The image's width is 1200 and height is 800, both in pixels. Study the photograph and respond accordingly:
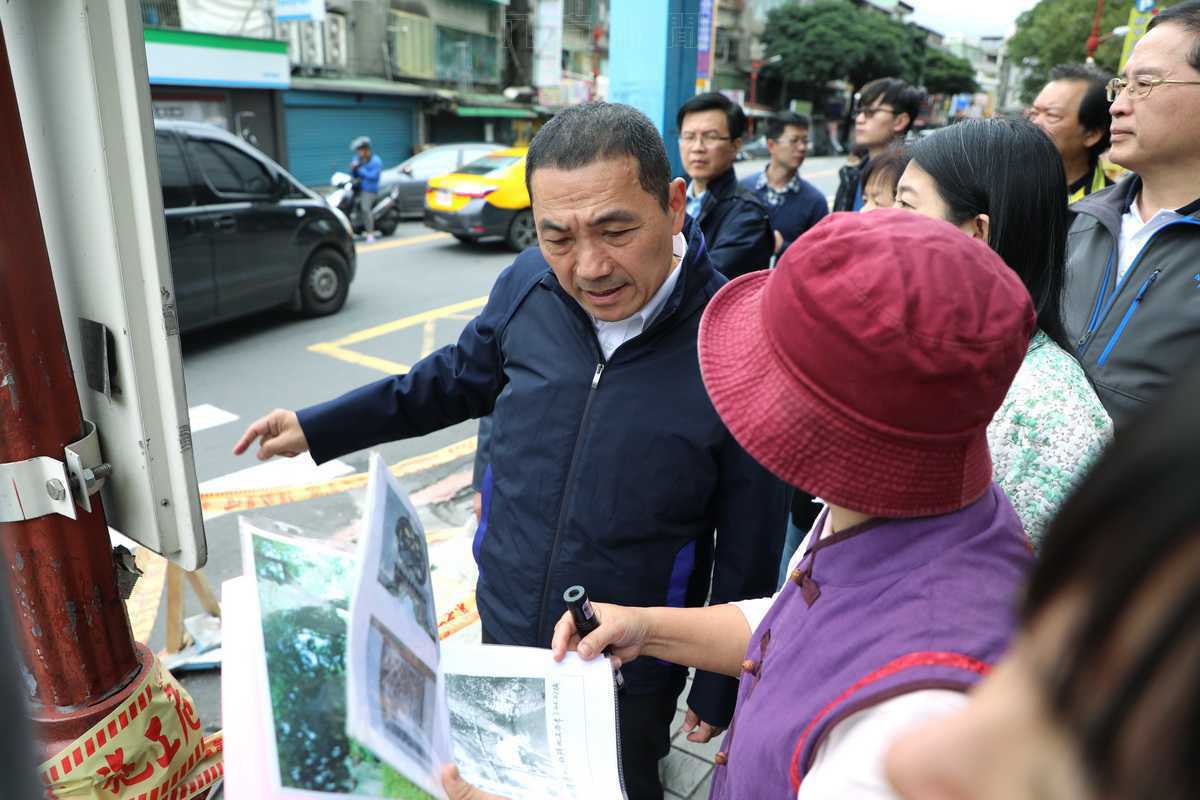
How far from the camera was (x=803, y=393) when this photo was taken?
0.84 metres

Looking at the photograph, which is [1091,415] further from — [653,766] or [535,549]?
[653,766]

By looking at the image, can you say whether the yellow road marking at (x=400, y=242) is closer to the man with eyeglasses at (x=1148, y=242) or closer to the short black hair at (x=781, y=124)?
the short black hair at (x=781, y=124)

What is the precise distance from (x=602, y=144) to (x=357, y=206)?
9.95m

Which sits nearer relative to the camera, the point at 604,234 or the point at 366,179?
the point at 604,234

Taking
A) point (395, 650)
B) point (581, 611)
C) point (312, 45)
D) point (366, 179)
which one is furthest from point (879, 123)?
point (312, 45)

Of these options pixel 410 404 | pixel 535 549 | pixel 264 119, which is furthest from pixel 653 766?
pixel 264 119

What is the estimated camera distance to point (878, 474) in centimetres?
82

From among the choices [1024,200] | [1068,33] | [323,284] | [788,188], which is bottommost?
[323,284]

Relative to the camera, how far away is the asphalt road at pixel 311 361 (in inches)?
155

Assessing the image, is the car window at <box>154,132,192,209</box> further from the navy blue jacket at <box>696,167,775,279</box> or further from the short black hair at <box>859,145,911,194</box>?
the short black hair at <box>859,145,911,194</box>

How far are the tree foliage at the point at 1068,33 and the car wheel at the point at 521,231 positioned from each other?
15.1 m

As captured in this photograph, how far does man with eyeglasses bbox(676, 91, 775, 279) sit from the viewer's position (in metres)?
3.39

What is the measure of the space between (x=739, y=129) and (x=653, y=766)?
9.72ft

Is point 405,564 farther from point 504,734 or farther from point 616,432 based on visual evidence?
point 616,432
